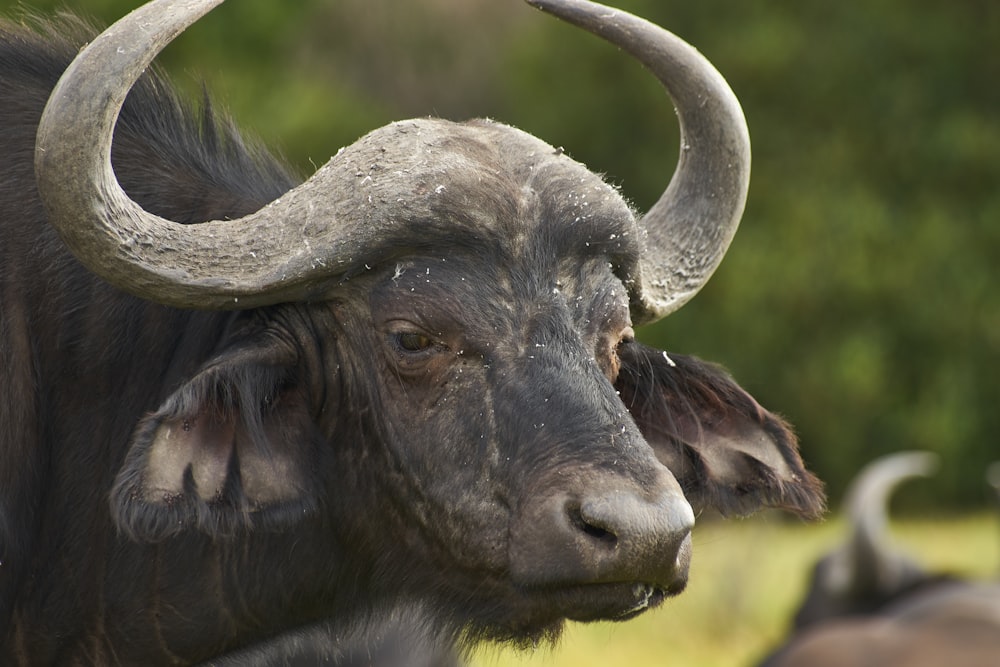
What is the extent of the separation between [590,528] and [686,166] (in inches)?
69.0

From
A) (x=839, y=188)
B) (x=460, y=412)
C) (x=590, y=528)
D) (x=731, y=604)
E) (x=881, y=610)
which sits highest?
(x=839, y=188)

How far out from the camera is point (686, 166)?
16.5 ft

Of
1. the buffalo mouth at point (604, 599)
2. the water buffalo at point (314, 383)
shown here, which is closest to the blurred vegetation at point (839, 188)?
the water buffalo at point (314, 383)

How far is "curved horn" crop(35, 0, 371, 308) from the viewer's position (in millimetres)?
3795

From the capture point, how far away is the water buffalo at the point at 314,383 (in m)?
3.88

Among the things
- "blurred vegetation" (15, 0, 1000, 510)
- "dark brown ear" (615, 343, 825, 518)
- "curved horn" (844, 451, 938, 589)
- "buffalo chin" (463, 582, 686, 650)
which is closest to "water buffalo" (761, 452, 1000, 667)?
"curved horn" (844, 451, 938, 589)

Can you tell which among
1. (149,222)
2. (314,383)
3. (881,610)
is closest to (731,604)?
(881,610)

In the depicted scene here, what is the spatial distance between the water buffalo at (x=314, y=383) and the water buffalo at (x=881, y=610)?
159 inches

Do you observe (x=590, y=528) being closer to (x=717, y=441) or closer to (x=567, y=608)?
(x=567, y=608)

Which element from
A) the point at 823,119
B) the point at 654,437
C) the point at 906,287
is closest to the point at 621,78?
the point at 823,119

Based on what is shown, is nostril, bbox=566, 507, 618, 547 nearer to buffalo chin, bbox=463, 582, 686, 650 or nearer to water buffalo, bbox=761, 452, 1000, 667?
buffalo chin, bbox=463, 582, 686, 650

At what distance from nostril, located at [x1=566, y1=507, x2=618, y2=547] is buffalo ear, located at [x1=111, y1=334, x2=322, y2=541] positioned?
0.89 metres

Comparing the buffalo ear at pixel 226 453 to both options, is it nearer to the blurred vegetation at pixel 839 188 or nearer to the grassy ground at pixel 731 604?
the grassy ground at pixel 731 604

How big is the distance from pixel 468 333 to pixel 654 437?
1.16 m
